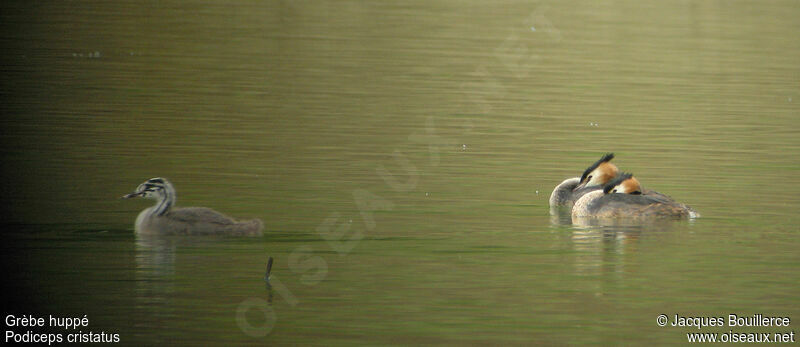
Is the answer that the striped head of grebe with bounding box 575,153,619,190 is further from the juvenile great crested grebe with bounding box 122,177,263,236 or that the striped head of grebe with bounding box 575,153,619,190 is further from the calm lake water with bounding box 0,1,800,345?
the juvenile great crested grebe with bounding box 122,177,263,236

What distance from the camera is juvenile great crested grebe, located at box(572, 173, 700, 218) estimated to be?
14797 mm

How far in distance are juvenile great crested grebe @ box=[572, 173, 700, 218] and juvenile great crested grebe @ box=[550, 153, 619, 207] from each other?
72 centimetres

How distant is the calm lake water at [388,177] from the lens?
11102 mm

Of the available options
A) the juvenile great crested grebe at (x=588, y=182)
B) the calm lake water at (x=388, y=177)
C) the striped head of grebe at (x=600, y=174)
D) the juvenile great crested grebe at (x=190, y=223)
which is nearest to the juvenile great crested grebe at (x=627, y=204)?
the calm lake water at (x=388, y=177)

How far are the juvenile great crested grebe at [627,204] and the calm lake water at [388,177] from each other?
0.26m

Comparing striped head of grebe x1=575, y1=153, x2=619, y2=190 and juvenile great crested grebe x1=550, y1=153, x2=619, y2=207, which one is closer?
juvenile great crested grebe x1=550, y1=153, x2=619, y2=207

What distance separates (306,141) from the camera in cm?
1991

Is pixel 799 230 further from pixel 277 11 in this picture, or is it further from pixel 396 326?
pixel 277 11

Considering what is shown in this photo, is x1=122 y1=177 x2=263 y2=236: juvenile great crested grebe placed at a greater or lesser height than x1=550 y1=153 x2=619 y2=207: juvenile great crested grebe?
lesser

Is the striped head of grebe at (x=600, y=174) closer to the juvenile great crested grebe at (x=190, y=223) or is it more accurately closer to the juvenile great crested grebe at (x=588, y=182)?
the juvenile great crested grebe at (x=588, y=182)

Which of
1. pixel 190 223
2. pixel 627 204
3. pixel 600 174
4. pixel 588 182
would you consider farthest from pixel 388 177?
pixel 190 223

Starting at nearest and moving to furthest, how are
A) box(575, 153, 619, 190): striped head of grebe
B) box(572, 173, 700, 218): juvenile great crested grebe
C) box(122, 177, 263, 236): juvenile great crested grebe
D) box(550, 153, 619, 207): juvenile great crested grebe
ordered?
box(122, 177, 263, 236): juvenile great crested grebe, box(572, 173, 700, 218): juvenile great crested grebe, box(550, 153, 619, 207): juvenile great crested grebe, box(575, 153, 619, 190): striped head of grebe

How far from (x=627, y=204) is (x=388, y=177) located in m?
3.35

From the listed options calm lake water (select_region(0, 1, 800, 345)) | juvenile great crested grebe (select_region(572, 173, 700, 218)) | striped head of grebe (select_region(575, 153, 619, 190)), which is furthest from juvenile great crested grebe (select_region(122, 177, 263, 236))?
striped head of grebe (select_region(575, 153, 619, 190))
